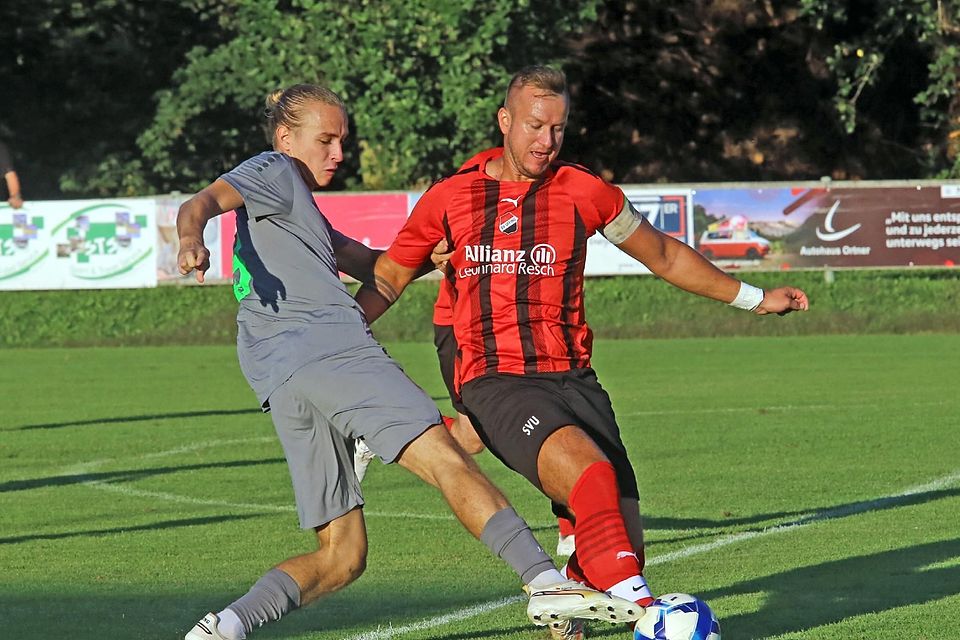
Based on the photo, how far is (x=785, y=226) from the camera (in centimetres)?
2389

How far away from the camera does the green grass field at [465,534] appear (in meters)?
6.73

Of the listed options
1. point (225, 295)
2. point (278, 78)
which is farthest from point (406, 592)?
point (278, 78)

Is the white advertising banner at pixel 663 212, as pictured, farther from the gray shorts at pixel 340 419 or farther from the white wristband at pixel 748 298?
the gray shorts at pixel 340 419

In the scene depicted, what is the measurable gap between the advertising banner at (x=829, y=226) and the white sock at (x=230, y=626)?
1864 centimetres

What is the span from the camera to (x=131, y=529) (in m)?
9.22

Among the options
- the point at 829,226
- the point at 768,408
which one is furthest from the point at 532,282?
the point at 829,226

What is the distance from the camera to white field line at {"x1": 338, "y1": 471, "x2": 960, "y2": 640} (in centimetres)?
639

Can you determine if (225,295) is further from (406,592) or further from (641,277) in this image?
(406,592)

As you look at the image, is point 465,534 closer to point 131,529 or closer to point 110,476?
point 131,529

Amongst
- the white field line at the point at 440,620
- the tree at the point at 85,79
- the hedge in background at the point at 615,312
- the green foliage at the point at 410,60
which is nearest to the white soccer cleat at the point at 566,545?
the white field line at the point at 440,620

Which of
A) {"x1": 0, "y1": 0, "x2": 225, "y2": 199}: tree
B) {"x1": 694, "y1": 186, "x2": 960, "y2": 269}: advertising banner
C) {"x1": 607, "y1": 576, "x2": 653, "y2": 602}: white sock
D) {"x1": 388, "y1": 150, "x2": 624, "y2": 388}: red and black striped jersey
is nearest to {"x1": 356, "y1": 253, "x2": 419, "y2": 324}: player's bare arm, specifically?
{"x1": 388, "y1": 150, "x2": 624, "y2": 388}: red and black striped jersey

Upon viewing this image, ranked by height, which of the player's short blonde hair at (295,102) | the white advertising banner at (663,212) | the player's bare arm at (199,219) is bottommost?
the white advertising banner at (663,212)

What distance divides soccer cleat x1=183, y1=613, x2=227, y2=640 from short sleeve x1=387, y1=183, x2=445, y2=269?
1685mm

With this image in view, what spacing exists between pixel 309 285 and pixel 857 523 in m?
4.17
